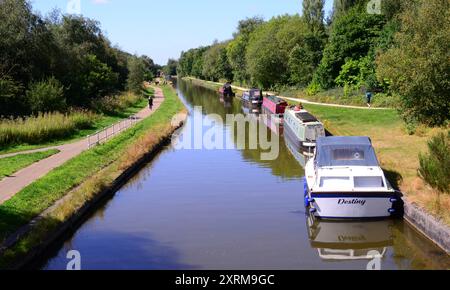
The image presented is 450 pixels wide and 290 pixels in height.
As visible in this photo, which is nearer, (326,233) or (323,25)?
(326,233)

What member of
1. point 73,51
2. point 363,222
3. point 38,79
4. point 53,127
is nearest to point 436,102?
point 363,222

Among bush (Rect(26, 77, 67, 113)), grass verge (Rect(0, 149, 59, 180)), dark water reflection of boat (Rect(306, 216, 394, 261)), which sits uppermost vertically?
bush (Rect(26, 77, 67, 113))

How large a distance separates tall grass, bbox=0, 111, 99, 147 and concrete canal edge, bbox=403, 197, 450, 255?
1802 cm

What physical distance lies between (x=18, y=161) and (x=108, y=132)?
32.9 ft

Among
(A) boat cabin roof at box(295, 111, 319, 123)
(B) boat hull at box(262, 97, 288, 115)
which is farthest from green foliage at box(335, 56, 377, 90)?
(A) boat cabin roof at box(295, 111, 319, 123)

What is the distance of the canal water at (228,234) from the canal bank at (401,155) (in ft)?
1.41

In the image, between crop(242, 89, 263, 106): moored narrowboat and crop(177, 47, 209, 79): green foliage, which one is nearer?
crop(242, 89, 263, 106): moored narrowboat

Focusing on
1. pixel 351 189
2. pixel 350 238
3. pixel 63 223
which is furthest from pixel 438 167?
pixel 63 223

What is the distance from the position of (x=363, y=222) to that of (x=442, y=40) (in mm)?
12720

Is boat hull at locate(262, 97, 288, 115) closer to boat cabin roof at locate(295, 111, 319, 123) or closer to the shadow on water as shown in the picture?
boat cabin roof at locate(295, 111, 319, 123)

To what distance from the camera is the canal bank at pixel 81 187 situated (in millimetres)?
12000

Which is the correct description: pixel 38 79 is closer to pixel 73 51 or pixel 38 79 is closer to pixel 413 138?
pixel 73 51

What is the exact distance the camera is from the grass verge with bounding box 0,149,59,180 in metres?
19.4

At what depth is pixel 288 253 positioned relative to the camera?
13.1 meters
